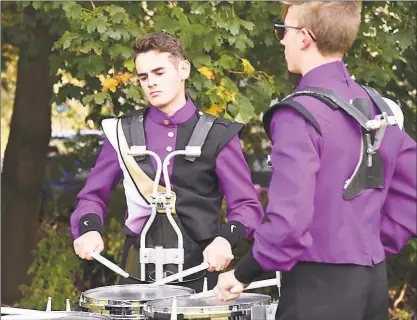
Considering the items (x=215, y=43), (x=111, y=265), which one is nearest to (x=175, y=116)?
(x=111, y=265)

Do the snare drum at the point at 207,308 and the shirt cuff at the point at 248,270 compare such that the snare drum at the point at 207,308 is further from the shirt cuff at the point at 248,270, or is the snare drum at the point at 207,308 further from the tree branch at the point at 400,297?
the tree branch at the point at 400,297

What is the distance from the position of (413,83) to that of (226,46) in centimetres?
182

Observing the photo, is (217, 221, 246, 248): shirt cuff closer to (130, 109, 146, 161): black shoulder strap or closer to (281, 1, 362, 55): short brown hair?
(130, 109, 146, 161): black shoulder strap

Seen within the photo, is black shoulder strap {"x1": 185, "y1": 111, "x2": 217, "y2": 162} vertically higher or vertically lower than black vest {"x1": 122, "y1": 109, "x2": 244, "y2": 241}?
higher

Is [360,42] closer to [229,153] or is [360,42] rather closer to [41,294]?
[229,153]

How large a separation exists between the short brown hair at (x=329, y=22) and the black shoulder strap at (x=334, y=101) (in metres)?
0.15

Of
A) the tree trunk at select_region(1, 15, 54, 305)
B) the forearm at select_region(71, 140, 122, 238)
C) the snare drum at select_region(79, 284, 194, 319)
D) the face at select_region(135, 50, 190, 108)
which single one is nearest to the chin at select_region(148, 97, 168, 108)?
the face at select_region(135, 50, 190, 108)

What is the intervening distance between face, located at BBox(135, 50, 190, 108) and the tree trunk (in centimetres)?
441

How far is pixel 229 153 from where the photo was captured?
4.17m

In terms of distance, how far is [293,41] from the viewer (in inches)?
123

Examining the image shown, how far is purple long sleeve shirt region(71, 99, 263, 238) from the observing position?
415cm

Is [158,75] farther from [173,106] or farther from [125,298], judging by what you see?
[125,298]

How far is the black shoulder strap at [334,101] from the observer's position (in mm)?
3020

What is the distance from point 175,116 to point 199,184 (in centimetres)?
33
